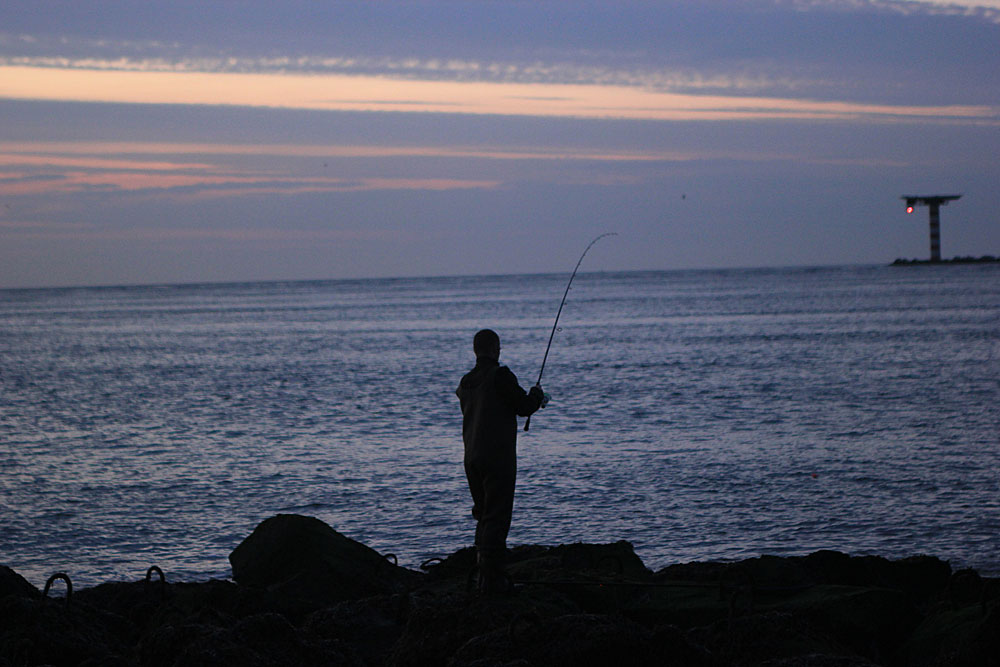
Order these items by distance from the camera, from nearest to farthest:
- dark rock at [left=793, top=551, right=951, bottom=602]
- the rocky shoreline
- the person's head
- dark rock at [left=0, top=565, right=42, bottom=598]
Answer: the rocky shoreline
the person's head
dark rock at [left=0, top=565, right=42, bottom=598]
dark rock at [left=793, top=551, right=951, bottom=602]

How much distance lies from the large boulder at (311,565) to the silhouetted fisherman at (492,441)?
2.13 metres

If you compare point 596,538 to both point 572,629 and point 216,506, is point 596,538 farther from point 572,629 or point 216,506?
point 572,629

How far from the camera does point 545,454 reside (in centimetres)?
1808

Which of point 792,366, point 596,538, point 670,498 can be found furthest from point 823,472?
point 792,366

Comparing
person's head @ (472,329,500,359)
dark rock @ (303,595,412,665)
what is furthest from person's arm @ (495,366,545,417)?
dark rock @ (303,595,412,665)

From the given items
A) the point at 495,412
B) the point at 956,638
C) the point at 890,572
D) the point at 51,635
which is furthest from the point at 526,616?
the point at 890,572

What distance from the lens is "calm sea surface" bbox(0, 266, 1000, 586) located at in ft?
40.1

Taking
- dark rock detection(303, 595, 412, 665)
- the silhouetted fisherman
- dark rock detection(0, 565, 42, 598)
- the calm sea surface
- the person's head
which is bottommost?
the calm sea surface

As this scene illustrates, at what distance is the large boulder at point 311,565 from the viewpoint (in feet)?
26.9

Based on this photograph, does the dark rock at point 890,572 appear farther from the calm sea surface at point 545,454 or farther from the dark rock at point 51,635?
the dark rock at point 51,635

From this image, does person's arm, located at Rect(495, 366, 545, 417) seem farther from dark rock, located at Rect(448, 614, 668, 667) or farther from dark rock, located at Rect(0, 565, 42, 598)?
dark rock, located at Rect(0, 565, 42, 598)

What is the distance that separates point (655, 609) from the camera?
6402mm

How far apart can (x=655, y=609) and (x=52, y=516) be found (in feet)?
32.8

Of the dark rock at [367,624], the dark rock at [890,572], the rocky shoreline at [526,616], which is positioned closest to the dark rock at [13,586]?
the rocky shoreline at [526,616]
